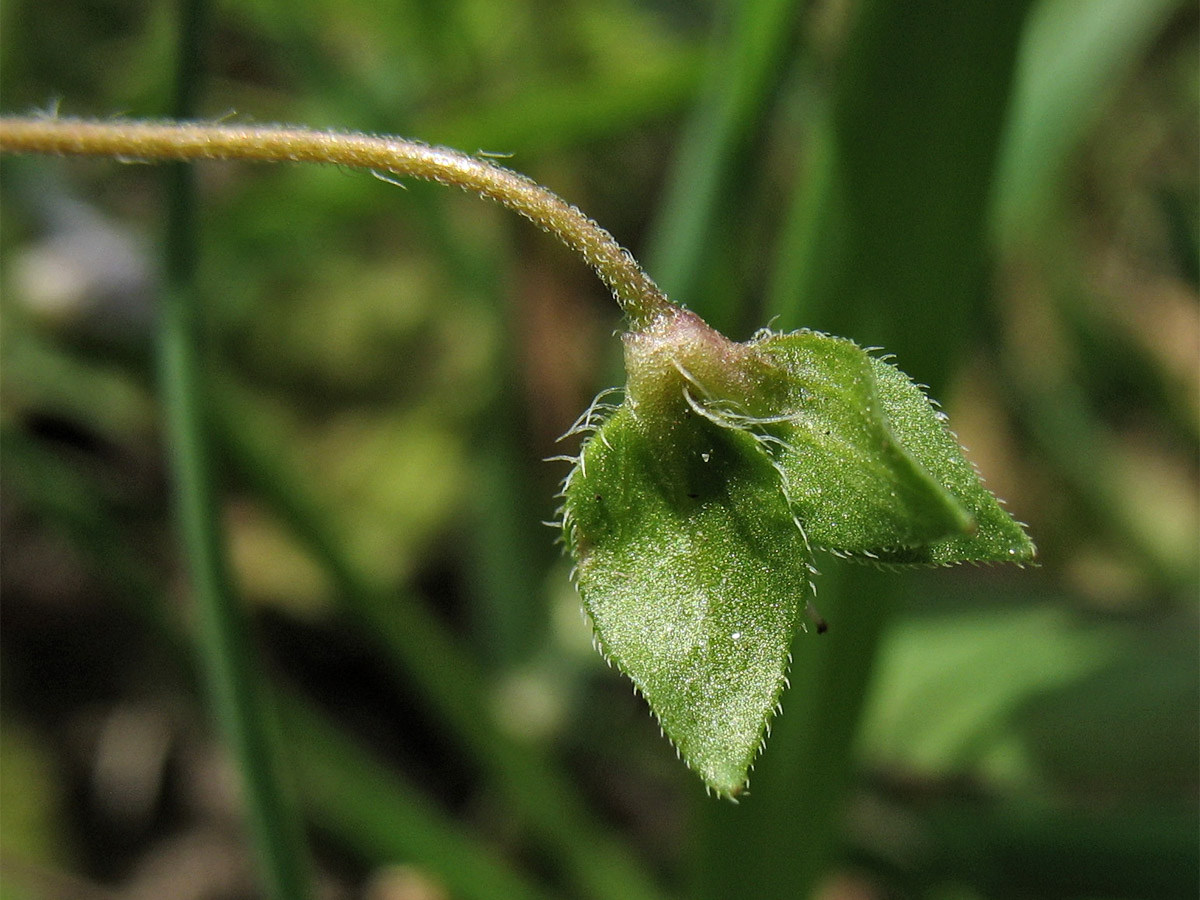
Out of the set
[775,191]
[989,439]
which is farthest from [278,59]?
[989,439]

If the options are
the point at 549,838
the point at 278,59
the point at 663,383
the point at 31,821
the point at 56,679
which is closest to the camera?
the point at 663,383

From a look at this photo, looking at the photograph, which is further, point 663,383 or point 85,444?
point 85,444

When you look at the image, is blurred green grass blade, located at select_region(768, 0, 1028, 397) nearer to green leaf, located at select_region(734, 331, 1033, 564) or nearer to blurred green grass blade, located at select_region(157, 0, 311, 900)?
green leaf, located at select_region(734, 331, 1033, 564)

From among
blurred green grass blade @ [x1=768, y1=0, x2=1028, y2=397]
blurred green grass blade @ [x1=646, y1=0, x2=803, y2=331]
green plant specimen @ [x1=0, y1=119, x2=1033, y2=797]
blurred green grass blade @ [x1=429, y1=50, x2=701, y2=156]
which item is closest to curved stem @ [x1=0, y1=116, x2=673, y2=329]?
green plant specimen @ [x1=0, y1=119, x2=1033, y2=797]

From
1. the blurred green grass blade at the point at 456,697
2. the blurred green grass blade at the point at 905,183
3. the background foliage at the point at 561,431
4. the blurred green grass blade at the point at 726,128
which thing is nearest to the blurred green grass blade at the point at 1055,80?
the background foliage at the point at 561,431

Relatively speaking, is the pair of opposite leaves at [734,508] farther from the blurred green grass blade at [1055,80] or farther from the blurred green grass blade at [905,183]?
the blurred green grass blade at [1055,80]

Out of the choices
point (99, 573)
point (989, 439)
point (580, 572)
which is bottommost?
point (580, 572)

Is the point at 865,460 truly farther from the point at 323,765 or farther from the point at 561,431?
the point at 561,431

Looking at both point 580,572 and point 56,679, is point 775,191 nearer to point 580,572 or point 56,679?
point 56,679

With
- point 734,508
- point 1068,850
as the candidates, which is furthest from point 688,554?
point 1068,850
